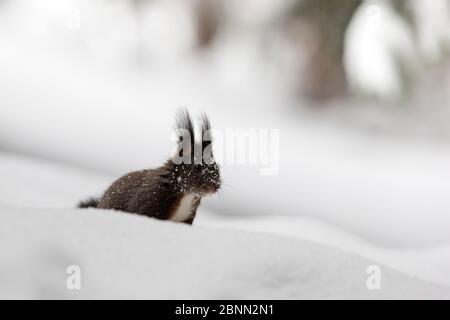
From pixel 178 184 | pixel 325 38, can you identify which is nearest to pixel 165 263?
pixel 178 184

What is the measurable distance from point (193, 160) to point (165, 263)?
0.84 meters

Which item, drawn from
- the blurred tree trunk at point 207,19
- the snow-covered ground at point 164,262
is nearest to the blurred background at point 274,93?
the blurred tree trunk at point 207,19

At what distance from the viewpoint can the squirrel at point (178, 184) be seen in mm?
2043

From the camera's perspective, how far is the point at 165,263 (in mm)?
1274

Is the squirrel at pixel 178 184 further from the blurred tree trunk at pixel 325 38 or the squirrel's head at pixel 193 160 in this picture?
the blurred tree trunk at pixel 325 38

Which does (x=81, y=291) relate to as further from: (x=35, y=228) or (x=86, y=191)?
(x=86, y=191)

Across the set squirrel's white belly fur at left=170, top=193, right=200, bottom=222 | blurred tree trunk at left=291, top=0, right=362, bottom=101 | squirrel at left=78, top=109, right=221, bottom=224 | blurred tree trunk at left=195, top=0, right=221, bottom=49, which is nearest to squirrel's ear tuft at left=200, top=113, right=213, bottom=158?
squirrel at left=78, top=109, right=221, bottom=224

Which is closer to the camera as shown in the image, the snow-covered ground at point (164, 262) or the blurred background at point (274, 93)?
the snow-covered ground at point (164, 262)

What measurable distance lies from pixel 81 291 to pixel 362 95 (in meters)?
2.72

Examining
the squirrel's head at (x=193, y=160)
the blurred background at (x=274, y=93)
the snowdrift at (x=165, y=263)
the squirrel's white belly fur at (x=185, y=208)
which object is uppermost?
the blurred background at (x=274, y=93)

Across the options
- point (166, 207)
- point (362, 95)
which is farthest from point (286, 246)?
point (362, 95)

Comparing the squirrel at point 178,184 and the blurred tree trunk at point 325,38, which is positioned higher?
the blurred tree trunk at point 325,38

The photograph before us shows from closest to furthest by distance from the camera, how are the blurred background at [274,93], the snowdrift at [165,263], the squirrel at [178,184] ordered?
the snowdrift at [165,263], the squirrel at [178,184], the blurred background at [274,93]

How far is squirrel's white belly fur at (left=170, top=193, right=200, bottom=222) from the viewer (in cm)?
206
